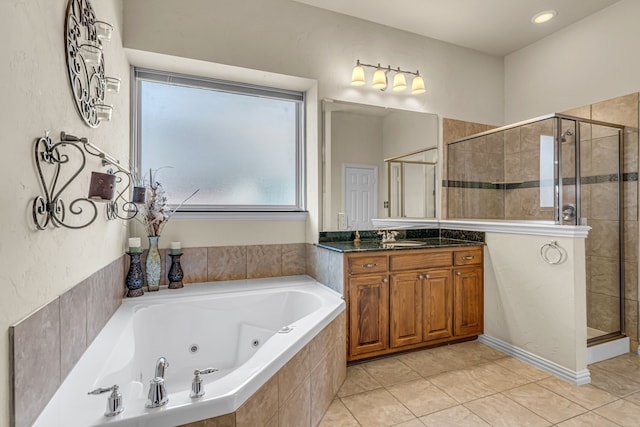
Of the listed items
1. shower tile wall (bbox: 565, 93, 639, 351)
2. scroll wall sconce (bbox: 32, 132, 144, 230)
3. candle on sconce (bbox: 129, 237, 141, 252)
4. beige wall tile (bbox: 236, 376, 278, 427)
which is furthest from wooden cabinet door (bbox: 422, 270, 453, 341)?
scroll wall sconce (bbox: 32, 132, 144, 230)

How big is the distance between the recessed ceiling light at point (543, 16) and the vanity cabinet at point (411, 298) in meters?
2.07

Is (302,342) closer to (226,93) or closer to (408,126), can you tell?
(226,93)

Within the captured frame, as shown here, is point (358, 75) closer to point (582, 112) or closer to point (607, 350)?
point (582, 112)

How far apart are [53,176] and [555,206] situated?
300cm

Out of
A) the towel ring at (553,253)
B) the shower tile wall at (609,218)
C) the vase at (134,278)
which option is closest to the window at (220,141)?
the vase at (134,278)

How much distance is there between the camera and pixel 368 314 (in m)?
2.34

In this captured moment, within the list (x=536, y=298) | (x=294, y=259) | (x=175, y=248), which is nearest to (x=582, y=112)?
(x=536, y=298)

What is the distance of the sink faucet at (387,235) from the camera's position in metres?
2.92

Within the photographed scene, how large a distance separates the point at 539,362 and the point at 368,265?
138cm

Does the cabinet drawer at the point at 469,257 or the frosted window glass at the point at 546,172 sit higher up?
the frosted window glass at the point at 546,172

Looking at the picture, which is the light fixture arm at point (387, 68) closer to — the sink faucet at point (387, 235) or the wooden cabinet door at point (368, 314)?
the sink faucet at point (387, 235)

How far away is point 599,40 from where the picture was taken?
2789 mm

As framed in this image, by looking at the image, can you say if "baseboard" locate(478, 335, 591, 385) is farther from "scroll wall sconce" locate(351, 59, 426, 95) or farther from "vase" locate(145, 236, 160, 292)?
"vase" locate(145, 236, 160, 292)

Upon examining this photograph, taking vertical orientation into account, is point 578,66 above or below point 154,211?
above
